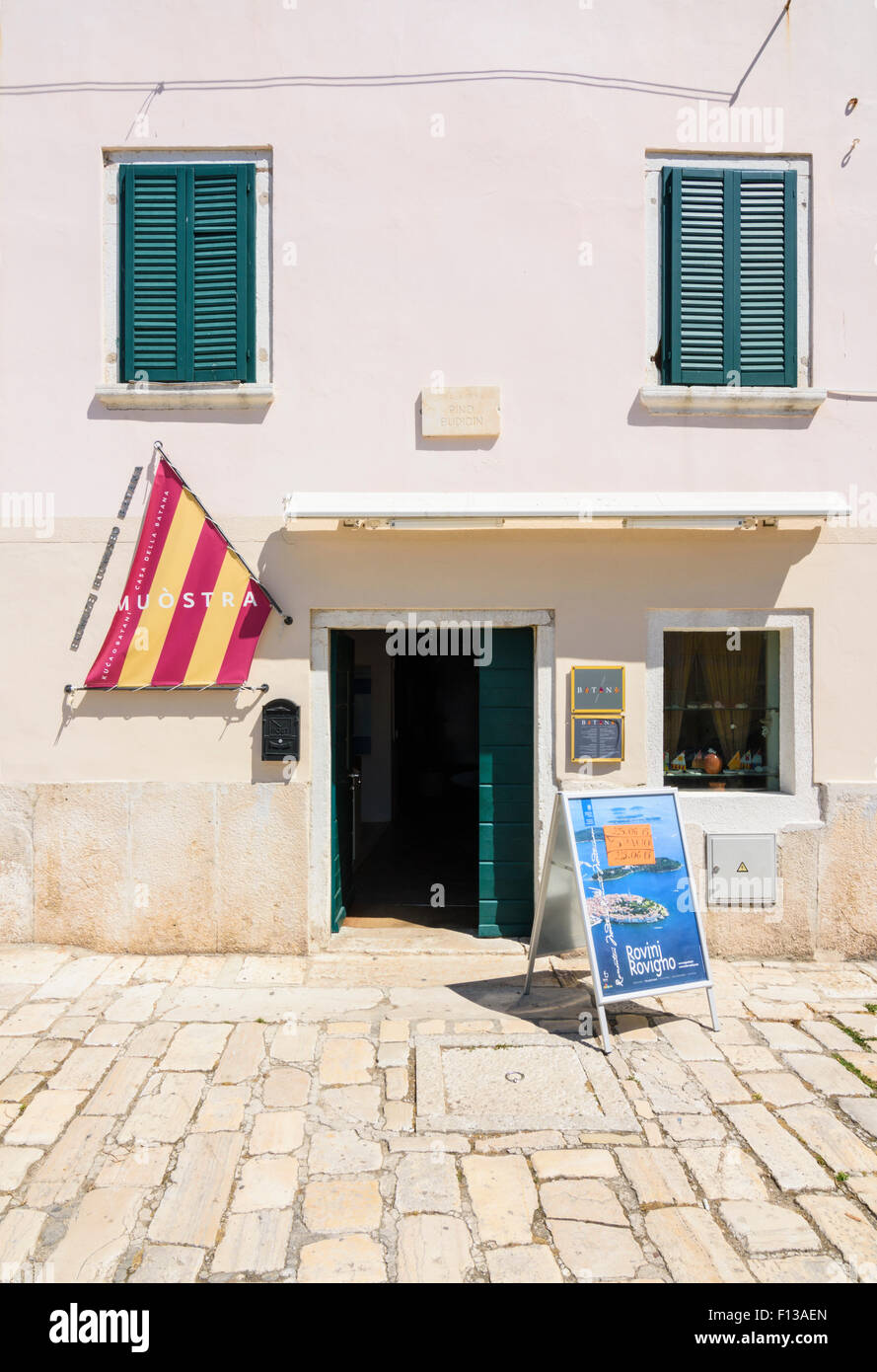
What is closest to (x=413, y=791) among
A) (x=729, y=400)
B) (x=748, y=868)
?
(x=748, y=868)

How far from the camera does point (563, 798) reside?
5449 mm

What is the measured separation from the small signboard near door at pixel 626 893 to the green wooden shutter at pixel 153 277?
435cm

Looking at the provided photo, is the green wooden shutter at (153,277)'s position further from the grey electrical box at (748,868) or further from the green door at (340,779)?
the grey electrical box at (748,868)

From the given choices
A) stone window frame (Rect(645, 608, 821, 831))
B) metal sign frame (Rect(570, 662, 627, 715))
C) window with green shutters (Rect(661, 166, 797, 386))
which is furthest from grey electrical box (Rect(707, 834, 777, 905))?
window with green shutters (Rect(661, 166, 797, 386))

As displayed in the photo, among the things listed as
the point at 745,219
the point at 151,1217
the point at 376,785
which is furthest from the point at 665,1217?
the point at 376,785

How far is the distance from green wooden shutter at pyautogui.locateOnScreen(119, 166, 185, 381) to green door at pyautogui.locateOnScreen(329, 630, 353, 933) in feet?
7.88

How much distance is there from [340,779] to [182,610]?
1.84 metres

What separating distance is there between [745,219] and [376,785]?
27.8 feet

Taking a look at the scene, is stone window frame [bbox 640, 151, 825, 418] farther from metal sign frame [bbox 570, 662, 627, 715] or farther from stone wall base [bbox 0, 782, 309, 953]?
stone wall base [bbox 0, 782, 309, 953]

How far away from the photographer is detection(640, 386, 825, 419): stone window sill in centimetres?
657

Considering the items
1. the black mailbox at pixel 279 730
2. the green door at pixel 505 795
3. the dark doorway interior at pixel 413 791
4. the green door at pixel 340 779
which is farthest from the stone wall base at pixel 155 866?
the green door at pixel 505 795

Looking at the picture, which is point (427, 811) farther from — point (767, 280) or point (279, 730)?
point (767, 280)

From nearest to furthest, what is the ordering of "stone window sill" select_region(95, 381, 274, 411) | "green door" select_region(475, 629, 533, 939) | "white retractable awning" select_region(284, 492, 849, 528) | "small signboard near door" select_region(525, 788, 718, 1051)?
1. "small signboard near door" select_region(525, 788, 718, 1051)
2. "white retractable awning" select_region(284, 492, 849, 528)
3. "stone window sill" select_region(95, 381, 274, 411)
4. "green door" select_region(475, 629, 533, 939)

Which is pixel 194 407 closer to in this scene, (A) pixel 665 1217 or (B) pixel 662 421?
(B) pixel 662 421
